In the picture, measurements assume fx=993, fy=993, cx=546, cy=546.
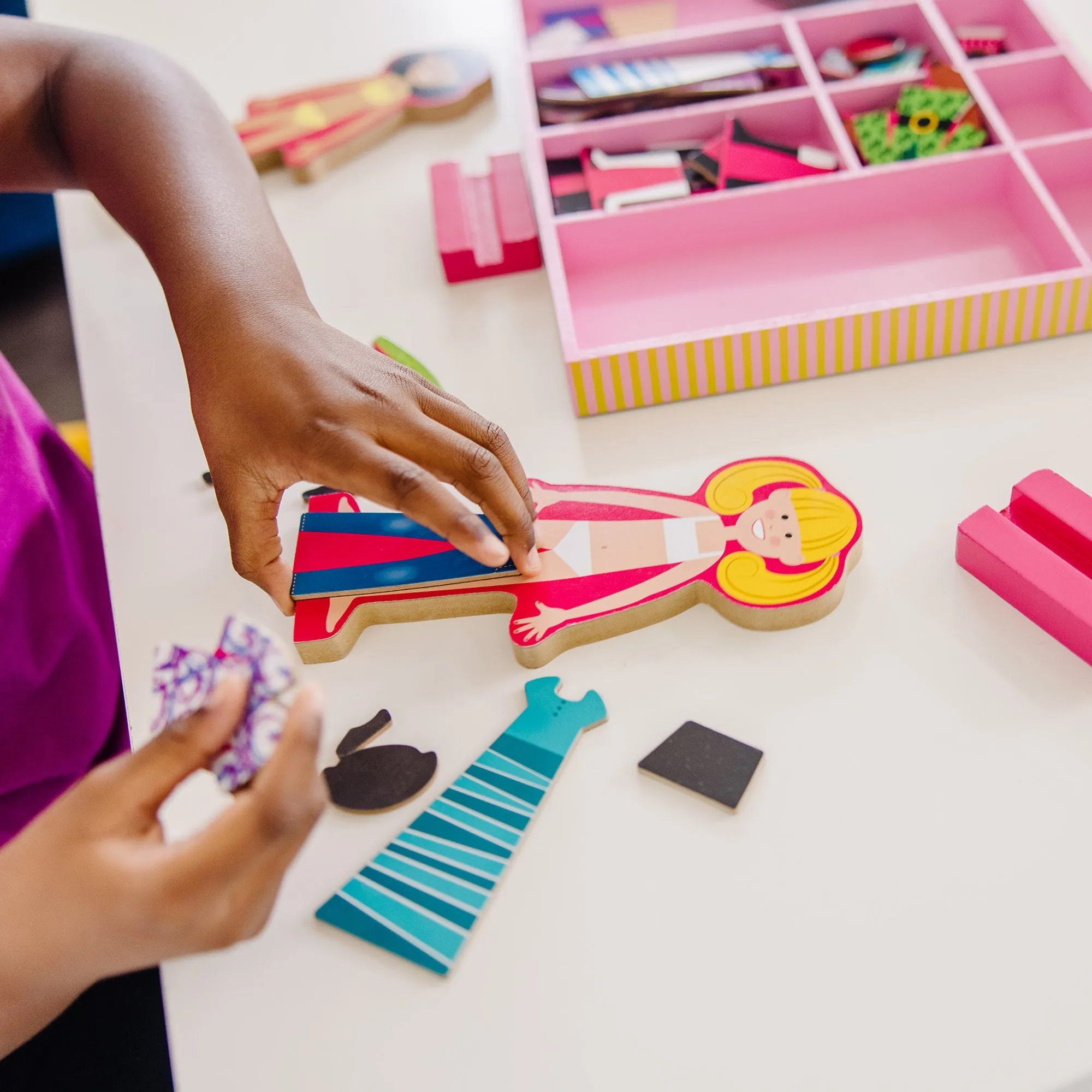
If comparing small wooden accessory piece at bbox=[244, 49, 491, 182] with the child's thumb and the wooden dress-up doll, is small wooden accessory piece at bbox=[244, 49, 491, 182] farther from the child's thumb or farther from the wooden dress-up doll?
the child's thumb

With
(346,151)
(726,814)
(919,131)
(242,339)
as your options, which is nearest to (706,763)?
(726,814)

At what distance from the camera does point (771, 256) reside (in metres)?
0.95

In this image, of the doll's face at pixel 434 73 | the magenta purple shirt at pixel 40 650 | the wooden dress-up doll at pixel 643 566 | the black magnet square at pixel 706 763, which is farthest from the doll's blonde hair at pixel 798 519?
the doll's face at pixel 434 73

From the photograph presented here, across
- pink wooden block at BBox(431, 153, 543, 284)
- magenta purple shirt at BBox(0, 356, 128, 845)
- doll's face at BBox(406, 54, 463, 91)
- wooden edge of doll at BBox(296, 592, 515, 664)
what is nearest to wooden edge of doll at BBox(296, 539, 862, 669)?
wooden edge of doll at BBox(296, 592, 515, 664)

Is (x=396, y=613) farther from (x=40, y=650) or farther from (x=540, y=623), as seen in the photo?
(x=40, y=650)

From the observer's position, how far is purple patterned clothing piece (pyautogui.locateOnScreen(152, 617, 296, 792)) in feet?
1.70

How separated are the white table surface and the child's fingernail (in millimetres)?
96

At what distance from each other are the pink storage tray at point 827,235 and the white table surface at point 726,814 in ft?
0.13

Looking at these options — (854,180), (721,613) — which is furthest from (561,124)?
(721,613)

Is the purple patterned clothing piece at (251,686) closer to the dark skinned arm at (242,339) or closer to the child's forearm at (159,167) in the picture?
the dark skinned arm at (242,339)

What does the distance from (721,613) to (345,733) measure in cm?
28

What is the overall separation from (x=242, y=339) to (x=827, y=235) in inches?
22.1

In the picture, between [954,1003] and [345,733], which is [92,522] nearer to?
[345,733]

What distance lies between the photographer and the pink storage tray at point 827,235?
84 cm
